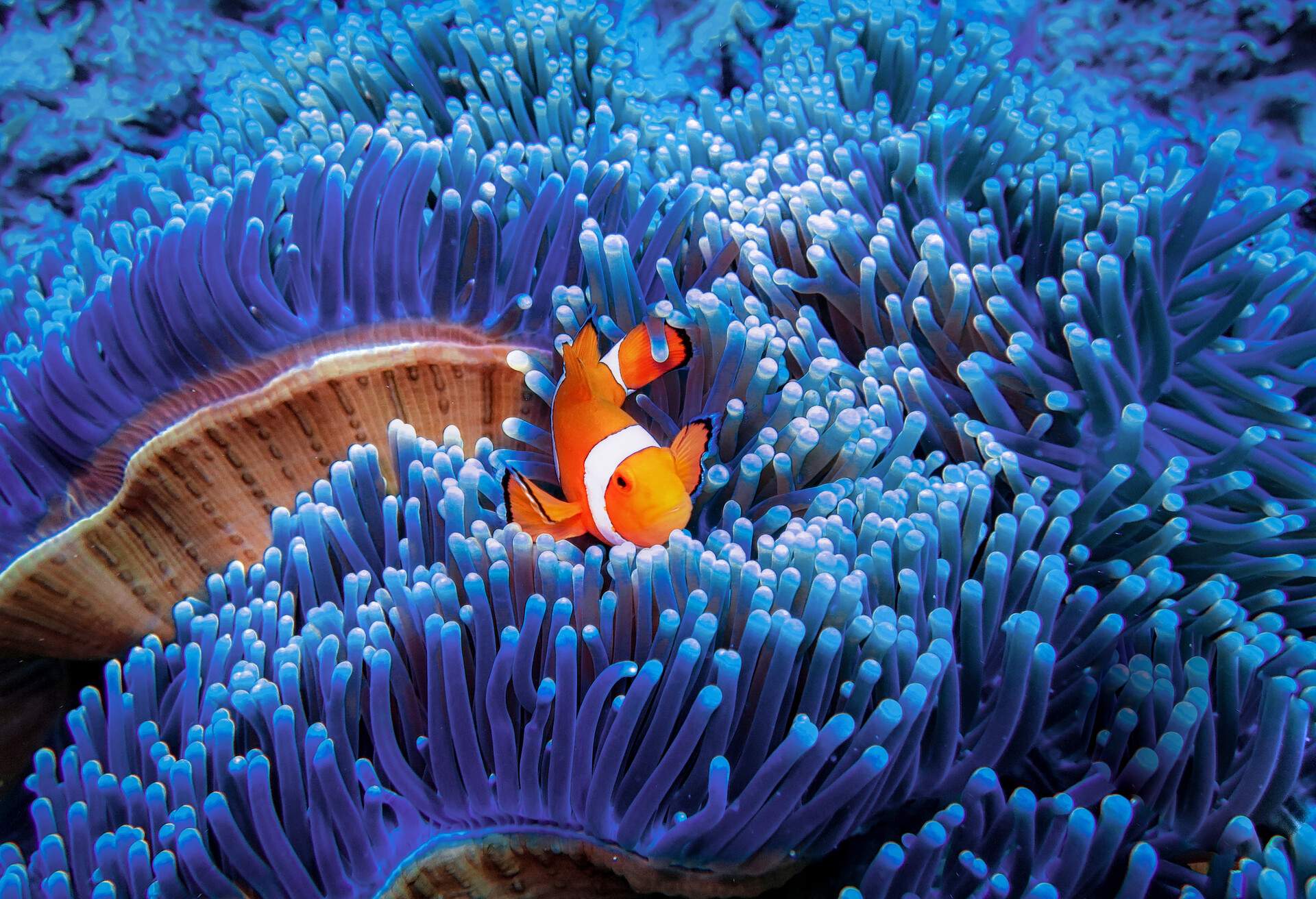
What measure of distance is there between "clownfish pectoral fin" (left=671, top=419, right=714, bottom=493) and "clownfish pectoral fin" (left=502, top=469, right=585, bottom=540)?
0.17 meters

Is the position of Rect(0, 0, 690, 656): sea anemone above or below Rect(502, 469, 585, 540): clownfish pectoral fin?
above

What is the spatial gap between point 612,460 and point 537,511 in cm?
14

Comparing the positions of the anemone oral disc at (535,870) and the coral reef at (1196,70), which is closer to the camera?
the anemone oral disc at (535,870)

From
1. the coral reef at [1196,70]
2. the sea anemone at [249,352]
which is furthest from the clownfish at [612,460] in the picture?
the coral reef at [1196,70]

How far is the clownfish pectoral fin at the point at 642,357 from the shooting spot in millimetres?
1303

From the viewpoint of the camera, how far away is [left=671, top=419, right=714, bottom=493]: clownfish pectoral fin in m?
1.12

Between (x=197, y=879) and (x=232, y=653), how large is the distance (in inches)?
13.9

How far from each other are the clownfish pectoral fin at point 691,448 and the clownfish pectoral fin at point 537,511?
172 millimetres

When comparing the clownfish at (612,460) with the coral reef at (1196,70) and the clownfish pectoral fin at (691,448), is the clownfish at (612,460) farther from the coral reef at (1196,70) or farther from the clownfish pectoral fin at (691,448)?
the coral reef at (1196,70)

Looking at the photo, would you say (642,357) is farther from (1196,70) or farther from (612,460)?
(1196,70)

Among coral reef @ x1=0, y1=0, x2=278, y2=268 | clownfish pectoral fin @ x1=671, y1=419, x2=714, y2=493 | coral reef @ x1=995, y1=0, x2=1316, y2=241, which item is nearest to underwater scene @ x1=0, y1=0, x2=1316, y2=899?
clownfish pectoral fin @ x1=671, y1=419, x2=714, y2=493

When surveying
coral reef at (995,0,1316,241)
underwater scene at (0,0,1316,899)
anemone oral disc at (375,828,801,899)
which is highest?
coral reef at (995,0,1316,241)

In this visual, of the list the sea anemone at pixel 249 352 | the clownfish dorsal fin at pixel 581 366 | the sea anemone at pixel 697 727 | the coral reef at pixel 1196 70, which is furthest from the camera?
the coral reef at pixel 1196 70

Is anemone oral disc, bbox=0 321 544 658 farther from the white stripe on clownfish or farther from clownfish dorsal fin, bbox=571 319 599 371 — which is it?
the white stripe on clownfish
